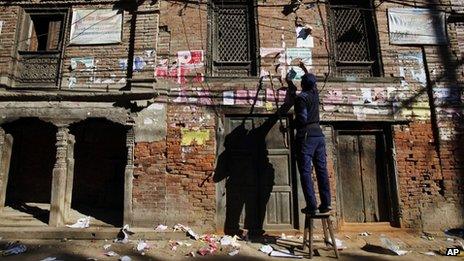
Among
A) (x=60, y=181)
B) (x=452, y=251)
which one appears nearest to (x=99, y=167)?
(x=60, y=181)

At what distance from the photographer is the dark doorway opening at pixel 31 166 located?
8867mm

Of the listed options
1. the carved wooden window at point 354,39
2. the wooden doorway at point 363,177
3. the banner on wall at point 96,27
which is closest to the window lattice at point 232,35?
the carved wooden window at point 354,39

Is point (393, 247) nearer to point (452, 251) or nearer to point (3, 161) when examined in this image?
point (452, 251)

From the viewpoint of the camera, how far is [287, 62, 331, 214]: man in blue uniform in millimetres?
5941

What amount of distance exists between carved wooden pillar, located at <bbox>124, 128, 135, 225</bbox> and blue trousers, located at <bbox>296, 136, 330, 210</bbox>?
3.53 meters

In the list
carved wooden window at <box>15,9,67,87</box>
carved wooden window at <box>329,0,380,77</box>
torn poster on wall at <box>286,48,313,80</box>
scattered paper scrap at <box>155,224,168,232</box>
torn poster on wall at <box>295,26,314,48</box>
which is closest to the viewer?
scattered paper scrap at <box>155,224,168,232</box>

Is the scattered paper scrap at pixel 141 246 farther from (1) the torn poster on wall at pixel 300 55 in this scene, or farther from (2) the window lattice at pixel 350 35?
(2) the window lattice at pixel 350 35

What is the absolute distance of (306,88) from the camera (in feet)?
21.3

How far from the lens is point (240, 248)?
21.0 ft

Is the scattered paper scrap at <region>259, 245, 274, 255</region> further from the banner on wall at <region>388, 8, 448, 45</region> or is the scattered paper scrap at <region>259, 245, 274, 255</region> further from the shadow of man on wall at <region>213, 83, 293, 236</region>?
the banner on wall at <region>388, 8, 448, 45</region>

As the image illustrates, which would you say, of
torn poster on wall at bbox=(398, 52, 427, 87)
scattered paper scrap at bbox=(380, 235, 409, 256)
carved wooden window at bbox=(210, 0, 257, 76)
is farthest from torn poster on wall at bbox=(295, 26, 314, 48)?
scattered paper scrap at bbox=(380, 235, 409, 256)

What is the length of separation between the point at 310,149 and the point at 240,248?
7.06 feet

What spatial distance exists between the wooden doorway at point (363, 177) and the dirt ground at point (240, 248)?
1.62 ft

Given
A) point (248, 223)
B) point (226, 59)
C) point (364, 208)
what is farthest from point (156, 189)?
point (364, 208)
